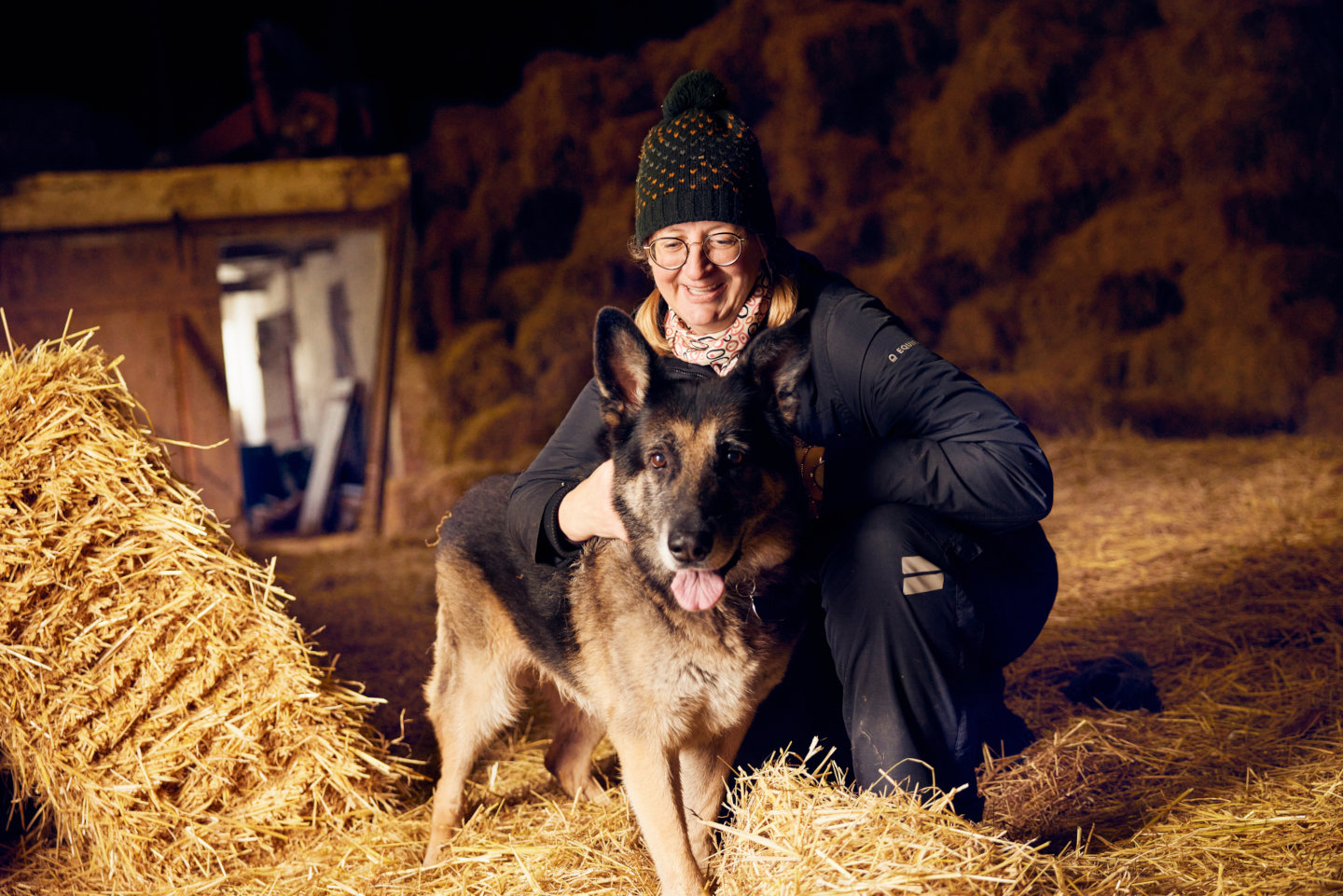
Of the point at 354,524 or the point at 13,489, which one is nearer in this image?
the point at 13,489

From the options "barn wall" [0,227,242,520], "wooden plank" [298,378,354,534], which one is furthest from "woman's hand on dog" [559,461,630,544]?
"wooden plank" [298,378,354,534]

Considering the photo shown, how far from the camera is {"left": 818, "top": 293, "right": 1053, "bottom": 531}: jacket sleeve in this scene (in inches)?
89.0

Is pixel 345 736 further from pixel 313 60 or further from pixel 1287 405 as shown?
pixel 313 60

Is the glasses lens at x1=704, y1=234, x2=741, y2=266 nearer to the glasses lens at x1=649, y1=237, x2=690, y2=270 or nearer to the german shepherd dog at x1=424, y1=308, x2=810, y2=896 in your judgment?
the glasses lens at x1=649, y1=237, x2=690, y2=270

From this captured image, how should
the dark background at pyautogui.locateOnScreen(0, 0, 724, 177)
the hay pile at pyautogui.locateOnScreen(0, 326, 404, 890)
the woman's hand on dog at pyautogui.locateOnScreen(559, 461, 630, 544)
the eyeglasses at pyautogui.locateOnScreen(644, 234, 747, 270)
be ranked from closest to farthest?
the woman's hand on dog at pyautogui.locateOnScreen(559, 461, 630, 544) < the eyeglasses at pyautogui.locateOnScreen(644, 234, 747, 270) < the hay pile at pyautogui.locateOnScreen(0, 326, 404, 890) < the dark background at pyautogui.locateOnScreen(0, 0, 724, 177)

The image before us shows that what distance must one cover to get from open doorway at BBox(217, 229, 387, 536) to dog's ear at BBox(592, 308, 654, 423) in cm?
635

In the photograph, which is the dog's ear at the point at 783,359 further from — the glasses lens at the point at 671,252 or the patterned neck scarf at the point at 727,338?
the glasses lens at the point at 671,252

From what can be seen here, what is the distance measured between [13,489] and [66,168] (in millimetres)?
6866

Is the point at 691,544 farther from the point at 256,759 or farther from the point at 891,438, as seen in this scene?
the point at 256,759

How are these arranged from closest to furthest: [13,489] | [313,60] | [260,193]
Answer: [13,489] < [260,193] < [313,60]

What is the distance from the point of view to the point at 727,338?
2.68m

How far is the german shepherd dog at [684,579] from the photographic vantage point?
2312mm

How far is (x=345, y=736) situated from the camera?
303 centimetres

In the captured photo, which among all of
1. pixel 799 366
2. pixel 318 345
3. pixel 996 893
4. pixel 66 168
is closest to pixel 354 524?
pixel 318 345
